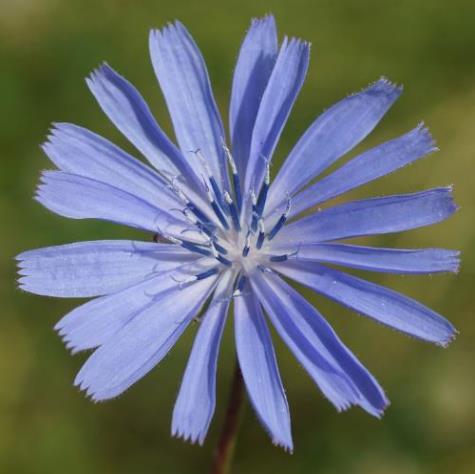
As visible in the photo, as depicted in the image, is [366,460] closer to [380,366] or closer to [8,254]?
[380,366]

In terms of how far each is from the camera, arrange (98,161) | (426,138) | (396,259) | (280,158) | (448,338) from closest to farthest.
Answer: (448,338) → (396,259) → (426,138) → (98,161) → (280,158)

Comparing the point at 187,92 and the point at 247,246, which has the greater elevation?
the point at 187,92

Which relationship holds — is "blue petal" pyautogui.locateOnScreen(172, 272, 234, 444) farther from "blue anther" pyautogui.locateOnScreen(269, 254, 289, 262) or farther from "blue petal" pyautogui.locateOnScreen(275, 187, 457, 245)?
"blue petal" pyautogui.locateOnScreen(275, 187, 457, 245)

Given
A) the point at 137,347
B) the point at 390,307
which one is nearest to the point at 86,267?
the point at 137,347

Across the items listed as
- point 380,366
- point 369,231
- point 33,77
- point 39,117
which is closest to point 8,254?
point 39,117

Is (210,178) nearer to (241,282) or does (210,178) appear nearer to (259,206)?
(259,206)

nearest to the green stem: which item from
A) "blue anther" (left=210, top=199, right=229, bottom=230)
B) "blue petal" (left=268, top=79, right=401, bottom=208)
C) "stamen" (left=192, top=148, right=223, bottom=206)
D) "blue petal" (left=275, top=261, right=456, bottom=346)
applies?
"blue petal" (left=275, top=261, right=456, bottom=346)
